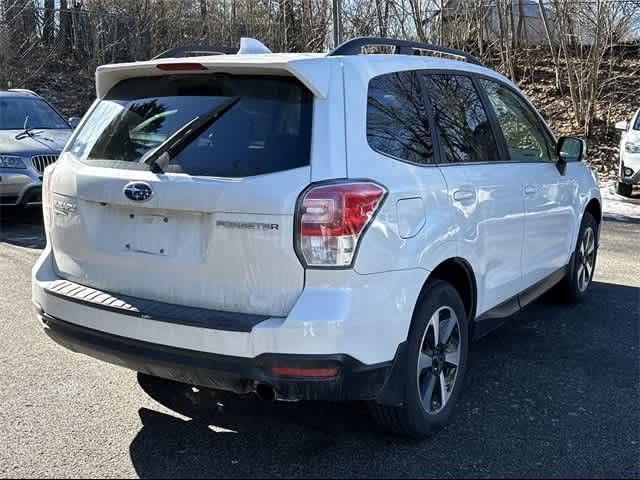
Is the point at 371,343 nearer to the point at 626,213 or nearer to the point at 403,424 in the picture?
the point at 403,424

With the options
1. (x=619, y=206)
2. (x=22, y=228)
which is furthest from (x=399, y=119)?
(x=619, y=206)

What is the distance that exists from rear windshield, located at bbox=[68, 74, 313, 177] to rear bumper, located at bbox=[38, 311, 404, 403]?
77 centimetres

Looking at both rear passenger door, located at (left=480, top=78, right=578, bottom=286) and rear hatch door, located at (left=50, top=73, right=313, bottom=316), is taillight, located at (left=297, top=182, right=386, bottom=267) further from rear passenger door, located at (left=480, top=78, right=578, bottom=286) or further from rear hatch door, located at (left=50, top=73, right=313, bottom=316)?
rear passenger door, located at (left=480, top=78, right=578, bottom=286)

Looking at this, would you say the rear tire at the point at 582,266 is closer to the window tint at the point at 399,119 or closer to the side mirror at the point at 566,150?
the side mirror at the point at 566,150

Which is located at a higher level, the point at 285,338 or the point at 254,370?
the point at 285,338

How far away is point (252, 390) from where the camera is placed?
2971 millimetres

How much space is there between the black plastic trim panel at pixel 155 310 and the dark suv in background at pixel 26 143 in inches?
225

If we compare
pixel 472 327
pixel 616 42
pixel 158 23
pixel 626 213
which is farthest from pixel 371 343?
pixel 158 23

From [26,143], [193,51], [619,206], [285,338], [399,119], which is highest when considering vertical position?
[193,51]

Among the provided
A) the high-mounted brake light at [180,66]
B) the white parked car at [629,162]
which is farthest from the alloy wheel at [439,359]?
the white parked car at [629,162]

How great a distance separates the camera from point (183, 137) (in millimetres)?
3193

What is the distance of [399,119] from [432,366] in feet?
4.02

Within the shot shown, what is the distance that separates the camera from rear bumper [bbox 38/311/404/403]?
2865 millimetres

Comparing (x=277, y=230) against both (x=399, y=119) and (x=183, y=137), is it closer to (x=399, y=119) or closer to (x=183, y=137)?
(x=183, y=137)
